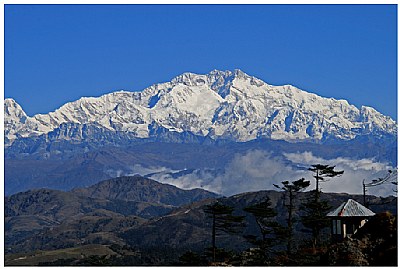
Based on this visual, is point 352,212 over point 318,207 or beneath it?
beneath

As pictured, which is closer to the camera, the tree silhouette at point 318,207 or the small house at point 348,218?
the small house at point 348,218

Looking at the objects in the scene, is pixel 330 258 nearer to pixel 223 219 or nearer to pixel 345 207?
pixel 345 207

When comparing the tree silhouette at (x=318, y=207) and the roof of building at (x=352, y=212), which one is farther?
the tree silhouette at (x=318, y=207)

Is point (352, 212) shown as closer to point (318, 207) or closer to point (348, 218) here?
point (348, 218)

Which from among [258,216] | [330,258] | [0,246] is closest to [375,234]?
[330,258]

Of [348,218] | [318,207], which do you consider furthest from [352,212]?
[318,207]

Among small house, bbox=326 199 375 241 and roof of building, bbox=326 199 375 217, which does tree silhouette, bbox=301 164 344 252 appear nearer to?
small house, bbox=326 199 375 241

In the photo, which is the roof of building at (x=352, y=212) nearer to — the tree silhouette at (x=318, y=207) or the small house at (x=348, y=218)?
the small house at (x=348, y=218)

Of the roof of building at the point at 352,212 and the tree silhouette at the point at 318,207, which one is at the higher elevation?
the tree silhouette at the point at 318,207

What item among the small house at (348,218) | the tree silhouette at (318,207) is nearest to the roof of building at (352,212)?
the small house at (348,218)
